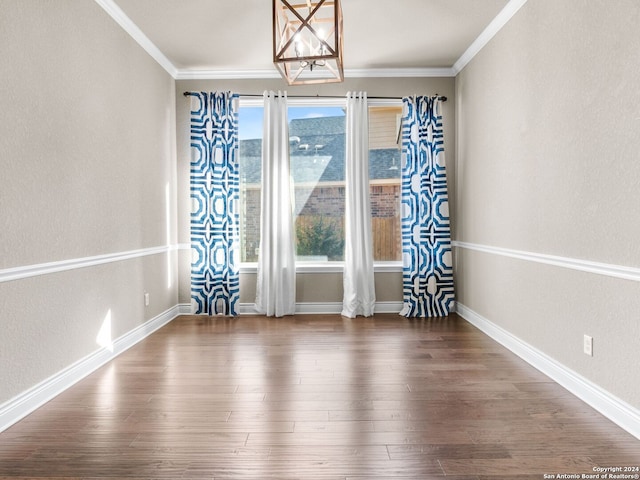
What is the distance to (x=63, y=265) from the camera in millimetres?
2877

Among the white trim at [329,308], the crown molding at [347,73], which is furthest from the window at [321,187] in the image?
the white trim at [329,308]

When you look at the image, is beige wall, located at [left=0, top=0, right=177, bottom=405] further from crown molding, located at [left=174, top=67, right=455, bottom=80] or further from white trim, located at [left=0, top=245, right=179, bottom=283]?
crown molding, located at [left=174, top=67, right=455, bottom=80]

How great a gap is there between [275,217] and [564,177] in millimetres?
3014

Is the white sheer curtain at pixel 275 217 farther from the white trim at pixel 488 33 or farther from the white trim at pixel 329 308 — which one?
the white trim at pixel 488 33

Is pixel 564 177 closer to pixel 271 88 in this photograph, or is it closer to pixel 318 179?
pixel 318 179

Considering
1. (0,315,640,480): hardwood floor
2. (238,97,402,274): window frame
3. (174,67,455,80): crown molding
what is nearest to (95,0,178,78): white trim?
(174,67,455,80): crown molding

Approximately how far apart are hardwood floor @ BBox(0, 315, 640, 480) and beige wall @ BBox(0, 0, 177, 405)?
41 cm

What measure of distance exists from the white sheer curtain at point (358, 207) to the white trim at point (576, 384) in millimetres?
1470

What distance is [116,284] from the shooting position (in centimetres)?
362

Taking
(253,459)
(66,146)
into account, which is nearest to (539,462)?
(253,459)

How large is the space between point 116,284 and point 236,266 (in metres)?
1.60

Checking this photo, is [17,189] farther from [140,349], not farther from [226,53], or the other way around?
[226,53]

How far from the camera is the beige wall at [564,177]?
2.31 meters

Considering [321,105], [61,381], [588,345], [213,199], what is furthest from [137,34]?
[588,345]
